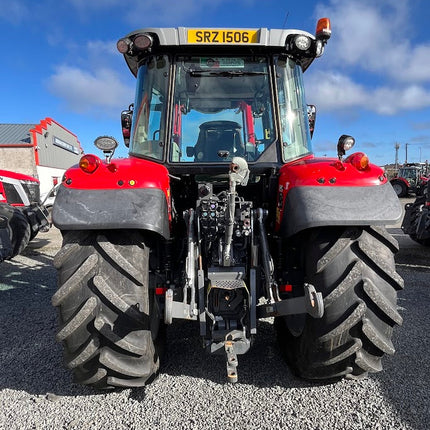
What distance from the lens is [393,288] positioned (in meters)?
2.01

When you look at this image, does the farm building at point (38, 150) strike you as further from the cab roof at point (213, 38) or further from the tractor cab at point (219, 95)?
the cab roof at point (213, 38)

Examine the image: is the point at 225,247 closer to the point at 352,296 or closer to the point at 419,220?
the point at 352,296

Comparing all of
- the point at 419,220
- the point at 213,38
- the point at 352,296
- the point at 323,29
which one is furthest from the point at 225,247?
the point at 419,220

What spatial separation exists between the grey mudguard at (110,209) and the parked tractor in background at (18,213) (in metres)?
3.24

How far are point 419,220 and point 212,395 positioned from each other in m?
5.32

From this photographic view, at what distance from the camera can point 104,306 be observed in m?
1.96

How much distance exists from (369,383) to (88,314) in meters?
1.87

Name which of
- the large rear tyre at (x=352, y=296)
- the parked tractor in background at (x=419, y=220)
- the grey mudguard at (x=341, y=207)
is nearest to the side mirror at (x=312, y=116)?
the grey mudguard at (x=341, y=207)

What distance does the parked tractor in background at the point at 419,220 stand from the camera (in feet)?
19.7

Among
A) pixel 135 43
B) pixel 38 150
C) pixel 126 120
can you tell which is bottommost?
pixel 126 120

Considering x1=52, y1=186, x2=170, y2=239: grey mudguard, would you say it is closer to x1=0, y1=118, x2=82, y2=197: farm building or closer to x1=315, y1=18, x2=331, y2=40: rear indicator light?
x1=315, y1=18, x2=331, y2=40: rear indicator light

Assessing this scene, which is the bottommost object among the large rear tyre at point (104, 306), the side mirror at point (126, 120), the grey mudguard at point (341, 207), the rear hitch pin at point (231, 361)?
the rear hitch pin at point (231, 361)

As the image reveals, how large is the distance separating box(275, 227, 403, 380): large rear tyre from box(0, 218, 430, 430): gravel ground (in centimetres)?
27

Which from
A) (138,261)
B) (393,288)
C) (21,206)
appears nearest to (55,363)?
(138,261)
